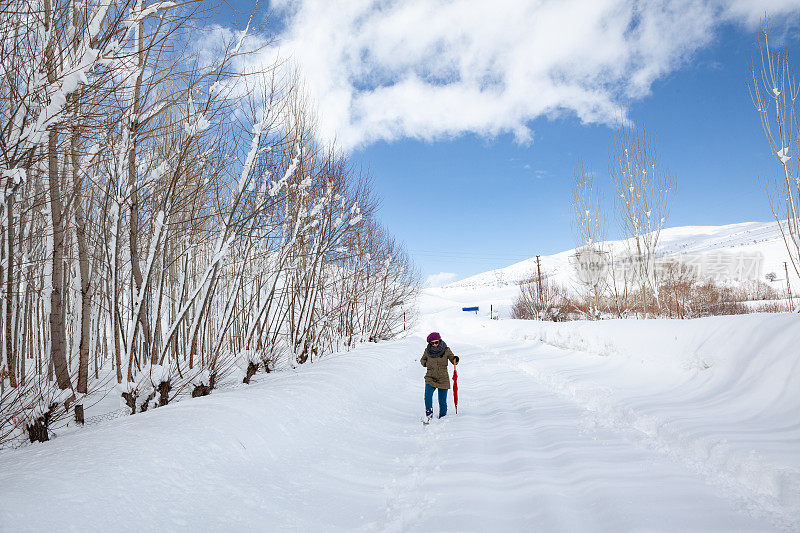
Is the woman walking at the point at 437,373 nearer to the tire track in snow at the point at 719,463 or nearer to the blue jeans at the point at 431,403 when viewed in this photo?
the blue jeans at the point at 431,403

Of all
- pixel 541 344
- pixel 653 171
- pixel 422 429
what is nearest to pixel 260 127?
pixel 422 429

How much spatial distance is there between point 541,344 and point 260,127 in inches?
526

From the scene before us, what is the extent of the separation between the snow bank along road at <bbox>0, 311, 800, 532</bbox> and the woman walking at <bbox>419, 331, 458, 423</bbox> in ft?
1.01

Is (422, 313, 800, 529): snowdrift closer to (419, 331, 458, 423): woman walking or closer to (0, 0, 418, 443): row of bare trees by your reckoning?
(419, 331, 458, 423): woman walking

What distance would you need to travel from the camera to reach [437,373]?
6.10 metres

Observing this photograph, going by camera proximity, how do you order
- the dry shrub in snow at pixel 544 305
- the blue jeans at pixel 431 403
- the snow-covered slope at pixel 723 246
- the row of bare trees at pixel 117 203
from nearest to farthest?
the row of bare trees at pixel 117 203, the blue jeans at pixel 431 403, the dry shrub in snow at pixel 544 305, the snow-covered slope at pixel 723 246

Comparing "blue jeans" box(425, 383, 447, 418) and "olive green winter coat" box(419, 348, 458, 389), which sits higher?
"olive green winter coat" box(419, 348, 458, 389)

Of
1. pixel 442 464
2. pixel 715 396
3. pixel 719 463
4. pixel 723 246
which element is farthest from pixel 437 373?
pixel 723 246

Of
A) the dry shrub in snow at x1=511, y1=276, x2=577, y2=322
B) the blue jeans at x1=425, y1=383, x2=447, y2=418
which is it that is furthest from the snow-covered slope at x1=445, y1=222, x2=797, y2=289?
the blue jeans at x1=425, y1=383, x2=447, y2=418

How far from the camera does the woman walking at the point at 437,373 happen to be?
229 inches

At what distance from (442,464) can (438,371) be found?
7.67 ft

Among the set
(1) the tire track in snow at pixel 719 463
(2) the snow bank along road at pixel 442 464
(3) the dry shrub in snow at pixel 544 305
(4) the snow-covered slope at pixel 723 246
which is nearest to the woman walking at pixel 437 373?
(2) the snow bank along road at pixel 442 464

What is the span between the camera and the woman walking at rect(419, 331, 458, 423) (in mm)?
5820

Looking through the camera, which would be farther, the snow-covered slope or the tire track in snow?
the snow-covered slope
